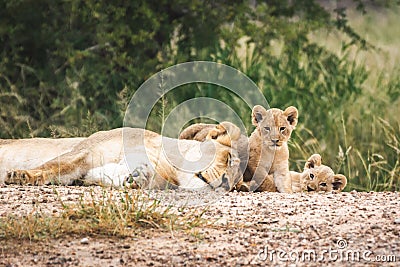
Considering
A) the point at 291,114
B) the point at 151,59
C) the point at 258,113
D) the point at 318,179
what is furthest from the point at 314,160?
the point at 151,59

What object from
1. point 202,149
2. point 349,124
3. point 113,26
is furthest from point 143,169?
point 113,26

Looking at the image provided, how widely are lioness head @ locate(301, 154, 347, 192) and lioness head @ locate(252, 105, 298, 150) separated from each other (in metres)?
0.42

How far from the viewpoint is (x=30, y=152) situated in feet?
19.4

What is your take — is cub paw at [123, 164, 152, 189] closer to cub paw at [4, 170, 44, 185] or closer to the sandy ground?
the sandy ground

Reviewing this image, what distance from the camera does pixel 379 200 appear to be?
521cm

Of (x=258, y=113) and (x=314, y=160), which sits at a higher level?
Result: (x=258, y=113)

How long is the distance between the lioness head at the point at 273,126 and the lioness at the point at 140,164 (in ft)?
0.85

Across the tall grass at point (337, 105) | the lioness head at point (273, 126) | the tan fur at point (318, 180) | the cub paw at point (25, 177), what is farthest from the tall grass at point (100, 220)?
the tall grass at point (337, 105)

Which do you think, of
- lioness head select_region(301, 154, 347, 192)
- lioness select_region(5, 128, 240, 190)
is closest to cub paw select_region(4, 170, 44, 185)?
lioness select_region(5, 128, 240, 190)

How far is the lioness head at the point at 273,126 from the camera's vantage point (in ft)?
17.9

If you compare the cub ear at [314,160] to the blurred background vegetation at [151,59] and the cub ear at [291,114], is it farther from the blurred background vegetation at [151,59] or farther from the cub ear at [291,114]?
the blurred background vegetation at [151,59]

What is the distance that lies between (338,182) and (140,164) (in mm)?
1463

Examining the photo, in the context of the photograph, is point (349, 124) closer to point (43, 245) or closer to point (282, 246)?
point (282, 246)

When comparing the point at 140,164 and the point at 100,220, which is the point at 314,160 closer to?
the point at 140,164
